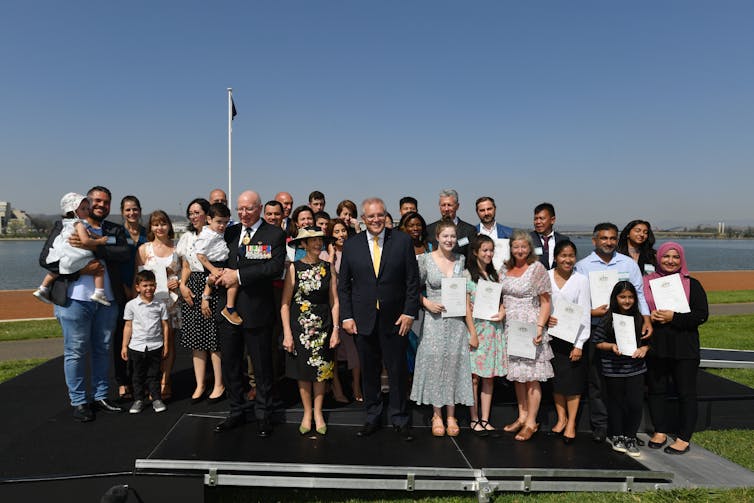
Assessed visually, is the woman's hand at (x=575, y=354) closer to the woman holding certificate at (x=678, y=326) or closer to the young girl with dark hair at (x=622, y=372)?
the young girl with dark hair at (x=622, y=372)

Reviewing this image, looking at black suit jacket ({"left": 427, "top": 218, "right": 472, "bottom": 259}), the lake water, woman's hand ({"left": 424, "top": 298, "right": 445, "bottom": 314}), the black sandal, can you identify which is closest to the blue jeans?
woman's hand ({"left": 424, "top": 298, "right": 445, "bottom": 314})

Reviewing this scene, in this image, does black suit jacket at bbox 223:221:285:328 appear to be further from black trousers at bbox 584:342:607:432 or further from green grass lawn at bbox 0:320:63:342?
green grass lawn at bbox 0:320:63:342

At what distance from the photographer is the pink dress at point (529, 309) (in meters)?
3.92

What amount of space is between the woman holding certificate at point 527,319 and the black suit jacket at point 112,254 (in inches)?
143

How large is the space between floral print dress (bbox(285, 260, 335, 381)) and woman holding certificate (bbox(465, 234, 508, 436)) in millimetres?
1302

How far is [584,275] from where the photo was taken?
409 centimetres

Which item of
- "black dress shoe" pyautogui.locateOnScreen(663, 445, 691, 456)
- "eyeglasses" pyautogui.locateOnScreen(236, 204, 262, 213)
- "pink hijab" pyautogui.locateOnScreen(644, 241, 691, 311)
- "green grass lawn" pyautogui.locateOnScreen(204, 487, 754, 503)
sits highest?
"eyeglasses" pyautogui.locateOnScreen(236, 204, 262, 213)

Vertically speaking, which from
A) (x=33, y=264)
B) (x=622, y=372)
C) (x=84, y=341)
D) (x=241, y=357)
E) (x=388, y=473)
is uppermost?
(x=84, y=341)

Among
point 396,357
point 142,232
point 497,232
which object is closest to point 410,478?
point 396,357

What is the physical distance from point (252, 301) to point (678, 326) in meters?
3.77

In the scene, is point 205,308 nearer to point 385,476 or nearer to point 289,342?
point 289,342

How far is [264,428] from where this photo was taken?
3.84m

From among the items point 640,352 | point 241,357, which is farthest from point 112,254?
Answer: point 640,352

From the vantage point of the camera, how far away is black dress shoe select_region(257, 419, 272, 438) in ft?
12.6
